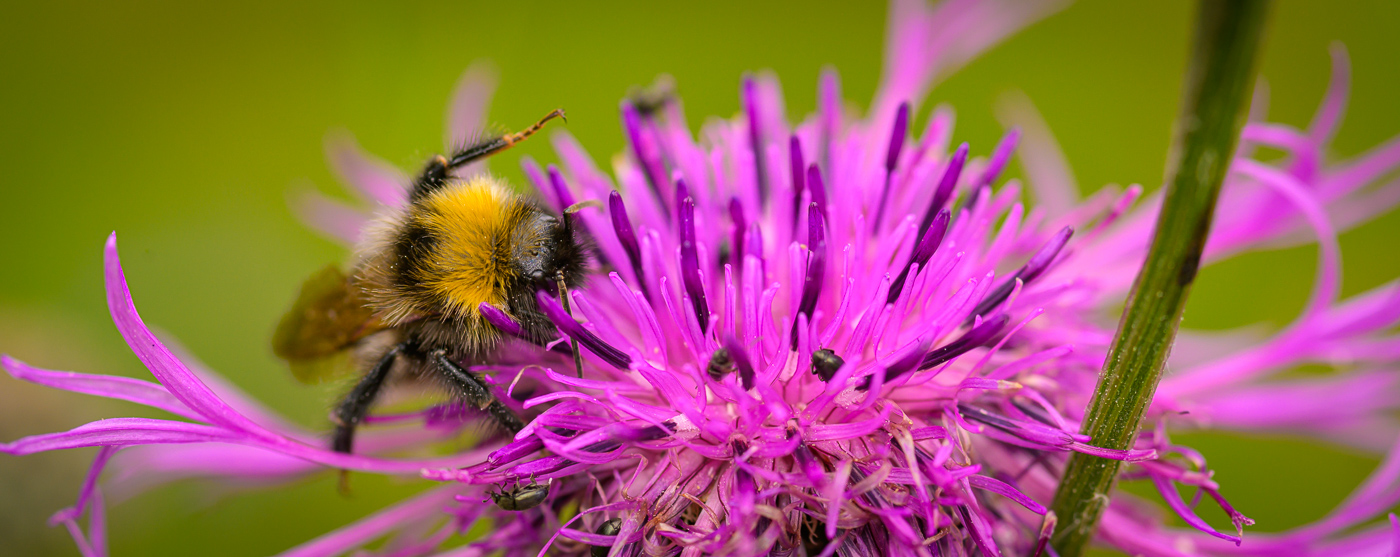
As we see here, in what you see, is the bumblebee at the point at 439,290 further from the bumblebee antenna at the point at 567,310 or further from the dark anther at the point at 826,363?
the dark anther at the point at 826,363

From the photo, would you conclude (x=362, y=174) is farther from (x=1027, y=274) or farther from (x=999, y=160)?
(x=1027, y=274)

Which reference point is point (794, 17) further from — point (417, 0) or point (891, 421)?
point (891, 421)

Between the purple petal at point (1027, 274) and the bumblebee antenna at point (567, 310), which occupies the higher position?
the purple petal at point (1027, 274)

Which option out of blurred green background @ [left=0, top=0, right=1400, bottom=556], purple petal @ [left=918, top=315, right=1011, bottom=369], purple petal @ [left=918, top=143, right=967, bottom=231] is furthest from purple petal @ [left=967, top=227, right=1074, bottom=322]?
blurred green background @ [left=0, top=0, right=1400, bottom=556]

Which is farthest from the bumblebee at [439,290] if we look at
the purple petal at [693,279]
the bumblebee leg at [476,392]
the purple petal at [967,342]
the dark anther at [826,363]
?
the purple petal at [967,342]

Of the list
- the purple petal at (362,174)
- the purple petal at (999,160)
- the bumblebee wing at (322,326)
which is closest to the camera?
the bumblebee wing at (322,326)

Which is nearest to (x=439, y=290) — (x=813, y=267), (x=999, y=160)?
(x=813, y=267)
